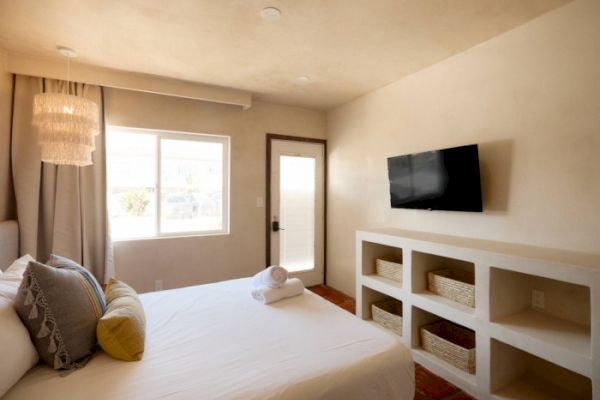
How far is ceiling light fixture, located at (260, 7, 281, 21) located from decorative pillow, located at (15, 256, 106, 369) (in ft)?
6.05

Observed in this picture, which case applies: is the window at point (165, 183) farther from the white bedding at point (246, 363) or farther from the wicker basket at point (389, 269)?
the wicker basket at point (389, 269)

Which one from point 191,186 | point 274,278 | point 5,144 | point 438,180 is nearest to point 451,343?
point 438,180

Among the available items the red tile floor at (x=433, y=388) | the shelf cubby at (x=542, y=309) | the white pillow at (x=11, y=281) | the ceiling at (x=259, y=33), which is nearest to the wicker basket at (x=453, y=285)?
the shelf cubby at (x=542, y=309)

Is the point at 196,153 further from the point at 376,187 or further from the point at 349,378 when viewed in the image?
the point at 349,378

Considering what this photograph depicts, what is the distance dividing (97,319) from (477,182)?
255 centimetres

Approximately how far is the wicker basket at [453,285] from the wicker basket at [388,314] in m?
0.46

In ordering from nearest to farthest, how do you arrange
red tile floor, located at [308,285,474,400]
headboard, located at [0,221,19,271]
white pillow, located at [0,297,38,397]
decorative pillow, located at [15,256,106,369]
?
white pillow, located at [0,297,38,397], decorative pillow, located at [15,256,106,369], red tile floor, located at [308,285,474,400], headboard, located at [0,221,19,271]

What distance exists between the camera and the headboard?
2.20 metres

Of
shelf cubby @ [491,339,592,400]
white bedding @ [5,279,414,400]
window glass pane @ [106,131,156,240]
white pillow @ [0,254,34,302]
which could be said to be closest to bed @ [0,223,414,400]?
white bedding @ [5,279,414,400]

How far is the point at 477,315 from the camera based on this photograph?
191 cm

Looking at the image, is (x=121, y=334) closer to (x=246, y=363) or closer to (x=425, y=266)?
(x=246, y=363)

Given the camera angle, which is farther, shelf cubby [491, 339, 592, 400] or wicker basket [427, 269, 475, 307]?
wicker basket [427, 269, 475, 307]

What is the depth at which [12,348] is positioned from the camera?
3.60ft

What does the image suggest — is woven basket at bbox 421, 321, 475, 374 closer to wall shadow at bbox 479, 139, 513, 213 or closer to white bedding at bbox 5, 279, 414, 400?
white bedding at bbox 5, 279, 414, 400
